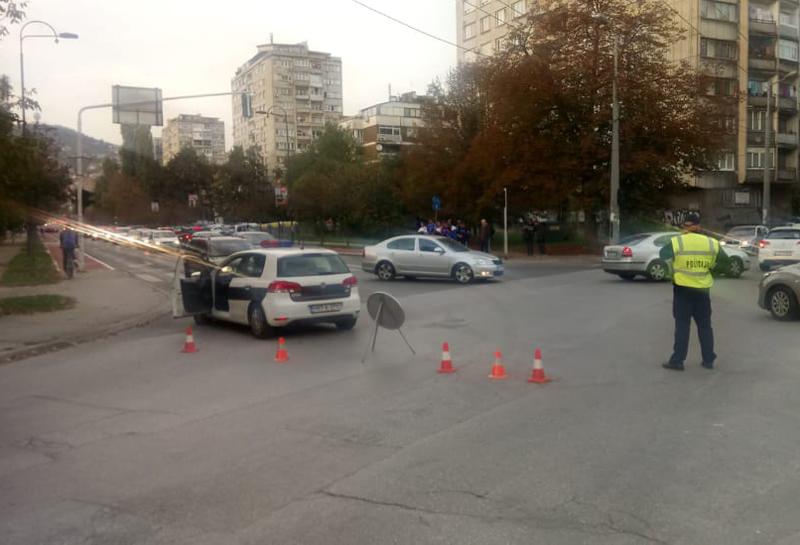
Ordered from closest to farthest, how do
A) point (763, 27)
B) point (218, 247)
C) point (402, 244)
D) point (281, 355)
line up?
point (281, 355) → point (402, 244) → point (218, 247) → point (763, 27)

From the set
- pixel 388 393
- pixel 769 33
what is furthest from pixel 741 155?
pixel 388 393

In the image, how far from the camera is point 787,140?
57031 millimetres

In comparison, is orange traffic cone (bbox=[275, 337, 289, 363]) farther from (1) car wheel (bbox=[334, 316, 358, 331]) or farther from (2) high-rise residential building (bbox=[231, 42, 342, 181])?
(2) high-rise residential building (bbox=[231, 42, 342, 181])

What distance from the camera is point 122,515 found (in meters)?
4.93

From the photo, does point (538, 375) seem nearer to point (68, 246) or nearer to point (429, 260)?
point (429, 260)

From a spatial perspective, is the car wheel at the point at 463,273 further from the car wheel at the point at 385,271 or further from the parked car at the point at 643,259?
the parked car at the point at 643,259

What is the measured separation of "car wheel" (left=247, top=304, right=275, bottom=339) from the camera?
12.7 meters

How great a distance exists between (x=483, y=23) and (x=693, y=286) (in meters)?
66.3

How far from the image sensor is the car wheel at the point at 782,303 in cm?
1307

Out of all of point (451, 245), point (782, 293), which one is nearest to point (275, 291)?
point (782, 293)

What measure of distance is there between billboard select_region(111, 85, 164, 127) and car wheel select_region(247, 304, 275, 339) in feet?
47.9

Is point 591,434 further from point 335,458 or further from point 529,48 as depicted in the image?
point 529,48

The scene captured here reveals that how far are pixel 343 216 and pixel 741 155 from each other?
2746 cm

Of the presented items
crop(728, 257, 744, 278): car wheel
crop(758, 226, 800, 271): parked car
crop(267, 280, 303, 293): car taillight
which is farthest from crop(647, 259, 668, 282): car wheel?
crop(267, 280, 303, 293): car taillight
